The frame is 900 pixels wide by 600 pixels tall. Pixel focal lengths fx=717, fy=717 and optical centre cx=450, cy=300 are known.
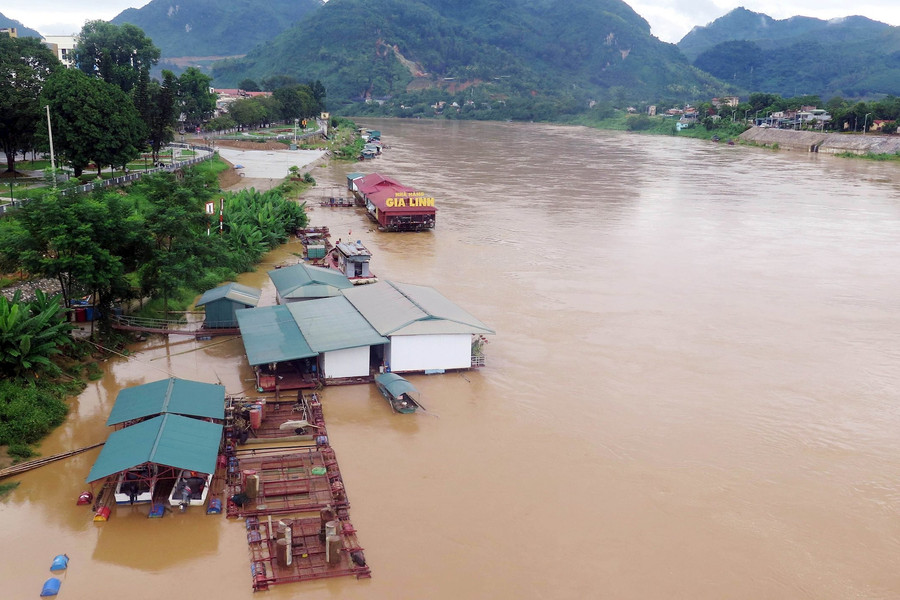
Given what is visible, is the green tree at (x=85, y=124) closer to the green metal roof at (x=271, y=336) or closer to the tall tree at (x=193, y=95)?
the green metal roof at (x=271, y=336)

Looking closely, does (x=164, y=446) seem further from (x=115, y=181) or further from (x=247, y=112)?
(x=247, y=112)

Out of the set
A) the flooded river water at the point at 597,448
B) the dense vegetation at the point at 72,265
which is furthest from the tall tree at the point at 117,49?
the flooded river water at the point at 597,448

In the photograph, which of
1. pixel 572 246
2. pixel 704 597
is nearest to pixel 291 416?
pixel 704 597

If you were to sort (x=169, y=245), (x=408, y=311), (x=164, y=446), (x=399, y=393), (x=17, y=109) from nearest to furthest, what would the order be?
(x=164, y=446) < (x=399, y=393) < (x=408, y=311) < (x=169, y=245) < (x=17, y=109)

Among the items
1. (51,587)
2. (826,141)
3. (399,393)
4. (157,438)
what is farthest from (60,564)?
(826,141)

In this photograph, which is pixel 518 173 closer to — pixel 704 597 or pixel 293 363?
pixel 293 363

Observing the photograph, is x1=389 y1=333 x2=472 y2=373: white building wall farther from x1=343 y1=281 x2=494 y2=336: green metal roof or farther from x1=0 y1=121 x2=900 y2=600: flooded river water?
x1=0 y1=121 x2=900 y2=600: flooded river water
